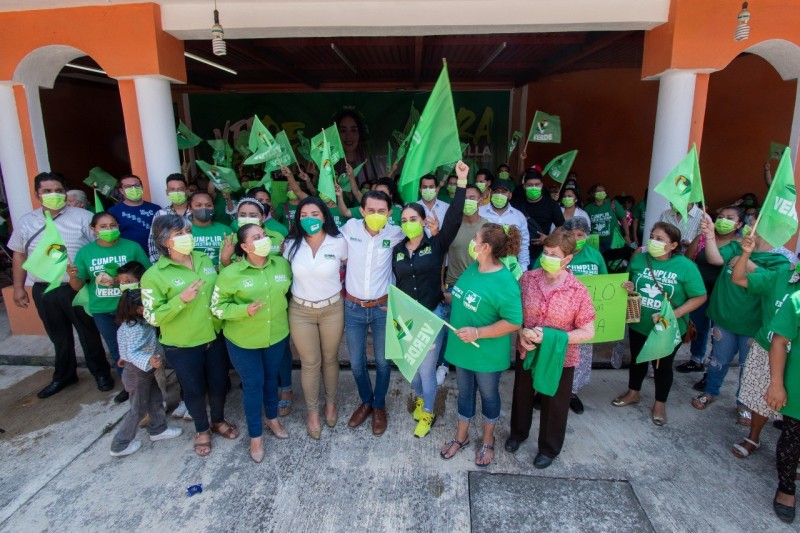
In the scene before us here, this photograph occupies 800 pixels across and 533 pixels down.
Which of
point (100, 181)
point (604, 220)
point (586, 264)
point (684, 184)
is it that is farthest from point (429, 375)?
point (100, 181)

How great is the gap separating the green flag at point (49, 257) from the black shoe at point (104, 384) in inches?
48.5

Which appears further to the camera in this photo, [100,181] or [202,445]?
[100,181]

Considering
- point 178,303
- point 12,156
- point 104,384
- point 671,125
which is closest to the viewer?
point 178,303

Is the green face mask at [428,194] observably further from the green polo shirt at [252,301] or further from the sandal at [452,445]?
the sandal at [452,445]

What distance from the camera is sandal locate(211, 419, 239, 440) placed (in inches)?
137

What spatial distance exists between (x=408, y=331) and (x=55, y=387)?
12.0 feet

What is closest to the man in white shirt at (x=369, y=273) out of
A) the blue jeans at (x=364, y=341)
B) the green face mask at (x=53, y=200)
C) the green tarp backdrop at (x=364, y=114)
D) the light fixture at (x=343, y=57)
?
the blue jeans at (x=364, y=341)

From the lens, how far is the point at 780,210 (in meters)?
3.05

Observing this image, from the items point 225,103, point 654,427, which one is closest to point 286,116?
point 225,103

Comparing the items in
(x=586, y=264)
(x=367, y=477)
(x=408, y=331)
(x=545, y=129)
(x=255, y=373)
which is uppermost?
(x=545, y=129)

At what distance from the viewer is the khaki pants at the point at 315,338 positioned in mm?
3268

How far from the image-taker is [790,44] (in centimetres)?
457

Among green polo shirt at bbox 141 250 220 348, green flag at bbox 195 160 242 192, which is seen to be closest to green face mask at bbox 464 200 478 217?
green polo shirt at bbox 141 250 220 348

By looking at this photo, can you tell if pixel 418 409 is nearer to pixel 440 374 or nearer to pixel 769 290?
pixel 440 374
